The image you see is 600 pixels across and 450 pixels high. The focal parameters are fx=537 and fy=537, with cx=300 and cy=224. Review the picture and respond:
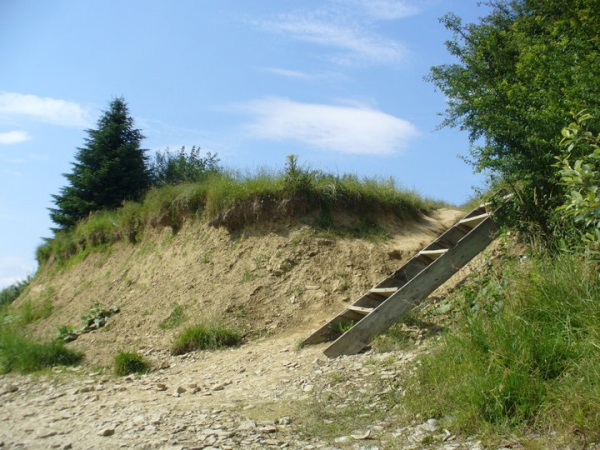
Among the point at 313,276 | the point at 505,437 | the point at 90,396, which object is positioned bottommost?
the point at 90,396

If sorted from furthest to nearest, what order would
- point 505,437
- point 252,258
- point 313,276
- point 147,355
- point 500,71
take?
1. point 252,258
2. point 313,276
3. point 147,355
4. point 500,71
5. point 505,437

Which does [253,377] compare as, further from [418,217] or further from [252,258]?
[418,217]

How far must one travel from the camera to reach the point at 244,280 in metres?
10.2

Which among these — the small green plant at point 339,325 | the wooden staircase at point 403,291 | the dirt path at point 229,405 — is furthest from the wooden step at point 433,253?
the dirt path at point 229,405

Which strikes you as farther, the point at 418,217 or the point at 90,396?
the point at 418,217

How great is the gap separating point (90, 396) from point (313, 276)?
423cm

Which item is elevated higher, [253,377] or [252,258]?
[252,258]

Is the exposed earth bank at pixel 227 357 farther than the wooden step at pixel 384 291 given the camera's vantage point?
No

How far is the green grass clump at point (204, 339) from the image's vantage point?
877 centimetres

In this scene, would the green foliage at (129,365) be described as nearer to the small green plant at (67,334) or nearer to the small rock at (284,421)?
the small green plant at (67,334)

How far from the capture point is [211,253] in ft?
36.9

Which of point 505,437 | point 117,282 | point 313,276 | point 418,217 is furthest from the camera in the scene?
point 117,282

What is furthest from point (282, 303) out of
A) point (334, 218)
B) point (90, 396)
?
point (90, 396)

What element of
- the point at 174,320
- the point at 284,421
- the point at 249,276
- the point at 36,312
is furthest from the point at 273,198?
the point at 36,312
